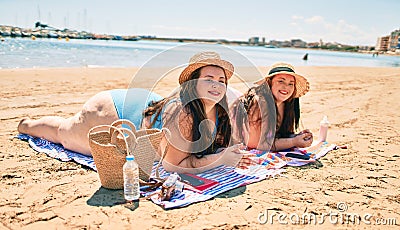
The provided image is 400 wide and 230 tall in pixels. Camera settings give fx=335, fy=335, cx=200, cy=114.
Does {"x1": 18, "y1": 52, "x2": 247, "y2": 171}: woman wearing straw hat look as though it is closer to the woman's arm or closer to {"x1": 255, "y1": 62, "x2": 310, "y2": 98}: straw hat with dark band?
{"x1": 255, "y1": 62, "x2": 310, "y2": 98}: straw hat with dark band

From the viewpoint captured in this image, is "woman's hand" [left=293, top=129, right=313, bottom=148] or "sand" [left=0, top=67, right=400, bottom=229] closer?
"sand" [left=0, top=67, right=400, bottom=229]

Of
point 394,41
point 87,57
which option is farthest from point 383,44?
point 87,57

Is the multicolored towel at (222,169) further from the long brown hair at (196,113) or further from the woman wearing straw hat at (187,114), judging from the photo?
the long brown hair at (196,113)

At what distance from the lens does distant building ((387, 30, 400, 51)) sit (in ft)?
364

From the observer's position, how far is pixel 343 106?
7691 mm

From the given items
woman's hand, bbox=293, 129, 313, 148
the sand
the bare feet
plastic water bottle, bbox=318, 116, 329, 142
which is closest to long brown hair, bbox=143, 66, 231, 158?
the sand

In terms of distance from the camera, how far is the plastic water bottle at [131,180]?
2.66 metres

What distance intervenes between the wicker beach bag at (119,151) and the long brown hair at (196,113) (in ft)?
0.86

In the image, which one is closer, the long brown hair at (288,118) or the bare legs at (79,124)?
the bare legs at (79,124)

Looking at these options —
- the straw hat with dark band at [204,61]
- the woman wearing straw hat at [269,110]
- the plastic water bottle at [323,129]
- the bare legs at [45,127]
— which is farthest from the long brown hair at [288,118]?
the bare legs at [45,127]

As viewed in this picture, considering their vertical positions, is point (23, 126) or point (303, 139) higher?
point (303, 139)

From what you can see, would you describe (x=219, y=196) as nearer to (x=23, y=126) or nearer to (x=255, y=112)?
(x=255, y=112)

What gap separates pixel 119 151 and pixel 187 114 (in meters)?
0.70

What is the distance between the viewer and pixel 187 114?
3.09 m
